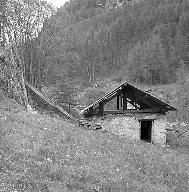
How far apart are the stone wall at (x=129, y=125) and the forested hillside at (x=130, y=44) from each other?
18702mm

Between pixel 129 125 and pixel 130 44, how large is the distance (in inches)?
4315

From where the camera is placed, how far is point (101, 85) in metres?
91.1

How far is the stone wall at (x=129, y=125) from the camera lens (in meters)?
25.2

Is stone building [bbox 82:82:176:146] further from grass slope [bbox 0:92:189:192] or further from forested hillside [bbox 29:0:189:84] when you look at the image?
forested hillside [bbox 29:0:189:84]

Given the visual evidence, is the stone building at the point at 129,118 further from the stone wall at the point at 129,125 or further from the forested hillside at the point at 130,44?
the forested hillside at the point at 130,44

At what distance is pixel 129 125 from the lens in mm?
25438

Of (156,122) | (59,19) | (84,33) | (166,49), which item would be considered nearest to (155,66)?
(166,49)

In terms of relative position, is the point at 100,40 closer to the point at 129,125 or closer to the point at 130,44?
the point at 130,44

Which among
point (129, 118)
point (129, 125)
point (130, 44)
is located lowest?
point (129, 125)

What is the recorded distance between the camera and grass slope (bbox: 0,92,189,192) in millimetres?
10299

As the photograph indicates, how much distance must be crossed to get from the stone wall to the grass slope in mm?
6643

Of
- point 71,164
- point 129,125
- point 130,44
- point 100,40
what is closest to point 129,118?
point 129,125

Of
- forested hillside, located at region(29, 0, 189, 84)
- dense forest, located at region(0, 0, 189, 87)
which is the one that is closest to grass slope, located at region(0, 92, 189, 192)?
dense forest, located at region(0, 0, 189, 87)

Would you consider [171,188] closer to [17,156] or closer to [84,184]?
[84,184]
